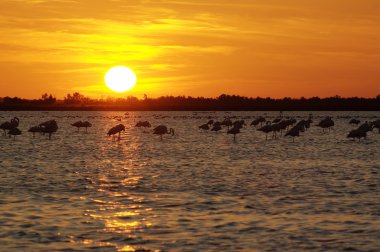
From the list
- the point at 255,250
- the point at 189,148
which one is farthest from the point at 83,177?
the point at 189,148

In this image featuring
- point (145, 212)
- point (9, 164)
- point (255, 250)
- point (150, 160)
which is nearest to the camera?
point (255, 250)

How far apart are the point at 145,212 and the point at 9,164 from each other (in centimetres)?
1715

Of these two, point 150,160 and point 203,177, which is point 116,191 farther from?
point 150,160

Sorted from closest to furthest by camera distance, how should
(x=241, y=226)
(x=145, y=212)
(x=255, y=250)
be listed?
(x=255, y=250) → (x=241, y=226) → (x=145, y=212)

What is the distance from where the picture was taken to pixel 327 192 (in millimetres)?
22812

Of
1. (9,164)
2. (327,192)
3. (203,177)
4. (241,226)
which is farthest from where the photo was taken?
(9,164)

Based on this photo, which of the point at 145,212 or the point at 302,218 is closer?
the point at 302,218

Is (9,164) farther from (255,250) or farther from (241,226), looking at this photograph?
(255,250)

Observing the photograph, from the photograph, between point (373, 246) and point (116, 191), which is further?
point (116, 191)

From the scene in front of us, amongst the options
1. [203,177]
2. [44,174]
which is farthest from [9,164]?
[203,177]

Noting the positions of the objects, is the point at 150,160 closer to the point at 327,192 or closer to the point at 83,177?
the point at 83,177

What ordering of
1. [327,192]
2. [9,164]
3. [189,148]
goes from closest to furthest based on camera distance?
[327,192]
[9,164]
[189,148]

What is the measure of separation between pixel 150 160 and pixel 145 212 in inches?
752

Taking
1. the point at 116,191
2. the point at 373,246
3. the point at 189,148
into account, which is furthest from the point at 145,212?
the point at 189,148
